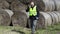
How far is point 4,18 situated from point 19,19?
0.91 m

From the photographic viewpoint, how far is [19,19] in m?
14.7

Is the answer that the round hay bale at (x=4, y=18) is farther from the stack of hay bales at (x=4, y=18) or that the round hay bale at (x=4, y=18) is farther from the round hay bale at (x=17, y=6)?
the round hay bale at (x=17, y=6)

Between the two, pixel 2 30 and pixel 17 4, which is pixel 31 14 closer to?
pixel 2 30

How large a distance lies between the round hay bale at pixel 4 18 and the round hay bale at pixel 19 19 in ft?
1.07

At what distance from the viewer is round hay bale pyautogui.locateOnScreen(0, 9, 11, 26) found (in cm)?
1459

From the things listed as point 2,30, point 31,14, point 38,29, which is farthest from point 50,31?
point 2,30

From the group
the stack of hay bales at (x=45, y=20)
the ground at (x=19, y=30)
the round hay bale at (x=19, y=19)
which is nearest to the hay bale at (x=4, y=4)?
the round hay bale at (x=19, y=19)

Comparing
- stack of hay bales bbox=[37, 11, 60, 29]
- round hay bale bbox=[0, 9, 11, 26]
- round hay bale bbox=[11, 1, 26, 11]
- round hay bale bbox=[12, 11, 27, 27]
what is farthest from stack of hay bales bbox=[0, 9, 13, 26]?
stack of hay bales bbox=[37, 11, 60, 29]

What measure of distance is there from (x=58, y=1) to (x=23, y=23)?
204 inches

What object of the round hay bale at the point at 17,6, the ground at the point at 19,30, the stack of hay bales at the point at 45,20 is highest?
the round hay bale at the point at 17,6

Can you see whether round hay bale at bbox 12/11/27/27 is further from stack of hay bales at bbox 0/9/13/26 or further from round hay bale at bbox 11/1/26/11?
round hay bale at bbox 11/1/26/11

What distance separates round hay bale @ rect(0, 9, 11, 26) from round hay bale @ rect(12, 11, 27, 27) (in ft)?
1.07

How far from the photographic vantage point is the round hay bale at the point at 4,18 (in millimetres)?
14594

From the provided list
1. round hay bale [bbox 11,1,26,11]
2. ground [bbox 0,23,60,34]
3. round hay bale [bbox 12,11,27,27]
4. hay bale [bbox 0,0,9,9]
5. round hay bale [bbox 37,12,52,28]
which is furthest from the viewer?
hay bale [bbox 0,0,9,9]
